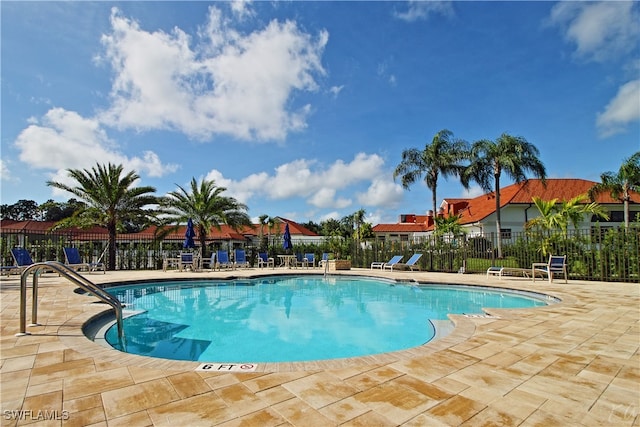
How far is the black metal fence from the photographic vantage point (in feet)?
39.6

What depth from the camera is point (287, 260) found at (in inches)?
819

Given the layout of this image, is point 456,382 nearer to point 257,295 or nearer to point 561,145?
point 257,295

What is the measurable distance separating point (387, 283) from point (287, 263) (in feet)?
27.9

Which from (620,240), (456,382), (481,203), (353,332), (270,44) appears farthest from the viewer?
(481,203)

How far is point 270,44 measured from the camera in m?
11.1

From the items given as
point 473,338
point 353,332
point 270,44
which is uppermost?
point 270,44

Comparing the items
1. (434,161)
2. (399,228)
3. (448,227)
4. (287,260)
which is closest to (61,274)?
(287,260)

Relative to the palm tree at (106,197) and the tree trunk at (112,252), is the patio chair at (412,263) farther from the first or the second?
the tree trunk at (112,252)

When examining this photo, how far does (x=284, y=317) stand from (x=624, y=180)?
26752mm

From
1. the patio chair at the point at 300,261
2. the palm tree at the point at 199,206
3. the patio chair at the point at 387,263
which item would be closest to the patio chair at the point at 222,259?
the palm tree at the point at 199,206

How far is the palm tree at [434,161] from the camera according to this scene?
Answer: 24562 mm

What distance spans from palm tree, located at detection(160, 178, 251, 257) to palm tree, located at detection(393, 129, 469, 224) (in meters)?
13.1

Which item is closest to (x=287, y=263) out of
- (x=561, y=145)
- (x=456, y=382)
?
(x=561, y=145)

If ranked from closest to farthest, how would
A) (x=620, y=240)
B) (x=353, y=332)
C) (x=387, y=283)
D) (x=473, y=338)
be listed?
(x=473, y=338), (x=353, y=332), (x=620, y=240), (x=387, y=283)
